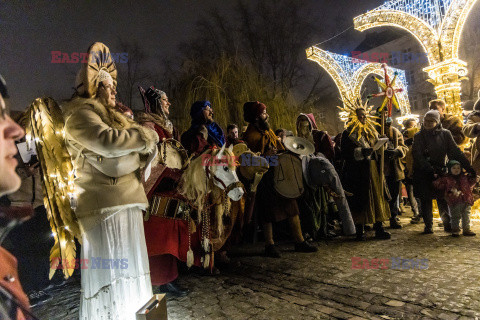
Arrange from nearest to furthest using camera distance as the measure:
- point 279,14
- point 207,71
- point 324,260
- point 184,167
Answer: point 184,167
point 324,260
point 207,71
point 279,14

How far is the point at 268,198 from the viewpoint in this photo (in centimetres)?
536

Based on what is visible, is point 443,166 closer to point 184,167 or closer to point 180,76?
point 184,167

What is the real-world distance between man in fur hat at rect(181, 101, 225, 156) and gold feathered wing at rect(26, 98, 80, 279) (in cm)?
207

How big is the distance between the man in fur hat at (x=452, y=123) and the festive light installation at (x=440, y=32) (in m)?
0.67

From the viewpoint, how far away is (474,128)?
221 inches

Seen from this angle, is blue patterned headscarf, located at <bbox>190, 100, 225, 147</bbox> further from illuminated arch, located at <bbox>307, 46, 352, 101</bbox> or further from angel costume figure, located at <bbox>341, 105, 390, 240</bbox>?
illuminated arch, located at <bbox>307, 46, 352, 101</bbox>

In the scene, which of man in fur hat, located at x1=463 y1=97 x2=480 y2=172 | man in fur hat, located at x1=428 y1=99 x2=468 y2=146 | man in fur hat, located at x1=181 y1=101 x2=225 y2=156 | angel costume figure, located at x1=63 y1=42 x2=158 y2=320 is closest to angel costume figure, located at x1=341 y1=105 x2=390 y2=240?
man in fur hat, located at x1=463 y1=97 x2=480 y2=172

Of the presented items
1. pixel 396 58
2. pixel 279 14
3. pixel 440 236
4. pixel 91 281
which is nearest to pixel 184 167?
pixel 91 281

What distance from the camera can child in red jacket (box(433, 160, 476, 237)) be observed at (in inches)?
215

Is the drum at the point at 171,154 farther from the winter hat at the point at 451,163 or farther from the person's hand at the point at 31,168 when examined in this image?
the winter hat at the point at 451,163

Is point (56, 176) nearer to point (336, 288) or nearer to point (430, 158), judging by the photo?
point (336, 288)

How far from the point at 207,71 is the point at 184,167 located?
8.30 meters

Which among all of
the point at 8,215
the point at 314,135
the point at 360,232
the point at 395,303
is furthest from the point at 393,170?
the point at 8,215

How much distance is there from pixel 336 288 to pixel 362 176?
2705 millimetres
